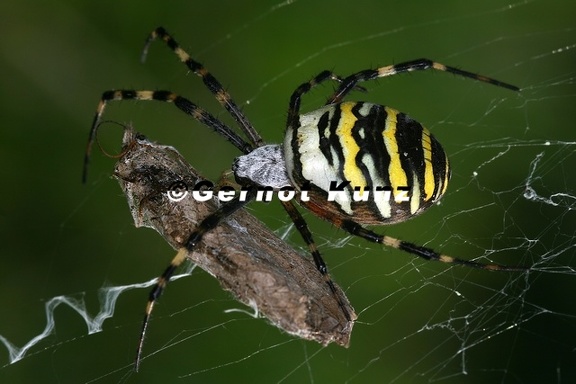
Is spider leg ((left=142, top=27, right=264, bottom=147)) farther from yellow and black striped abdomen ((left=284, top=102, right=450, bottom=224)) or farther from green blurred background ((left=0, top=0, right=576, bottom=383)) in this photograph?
yellow and black striped abdomen ((left=284, top=102, right=450, bottom=224))

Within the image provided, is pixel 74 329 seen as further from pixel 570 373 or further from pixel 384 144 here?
pixel 570 373

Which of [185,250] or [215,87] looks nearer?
[185,250]

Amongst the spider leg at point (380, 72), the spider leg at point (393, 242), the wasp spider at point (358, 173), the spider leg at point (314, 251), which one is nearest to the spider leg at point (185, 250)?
the wasp spider at point (358, 173)

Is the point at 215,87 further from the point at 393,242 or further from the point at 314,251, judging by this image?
the point at 393,242

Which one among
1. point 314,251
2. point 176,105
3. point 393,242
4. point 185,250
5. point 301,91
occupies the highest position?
point 176,105

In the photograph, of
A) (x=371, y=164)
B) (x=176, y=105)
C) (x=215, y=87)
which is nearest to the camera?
(x=371, y=164)

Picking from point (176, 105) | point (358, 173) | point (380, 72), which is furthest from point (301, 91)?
point (358, 173)

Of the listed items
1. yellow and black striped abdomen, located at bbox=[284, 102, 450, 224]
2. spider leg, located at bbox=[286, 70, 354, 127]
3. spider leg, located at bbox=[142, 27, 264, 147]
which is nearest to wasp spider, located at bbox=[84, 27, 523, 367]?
yellow and black striped abdomen, located at bbox=[284, 102, 450, 224]
